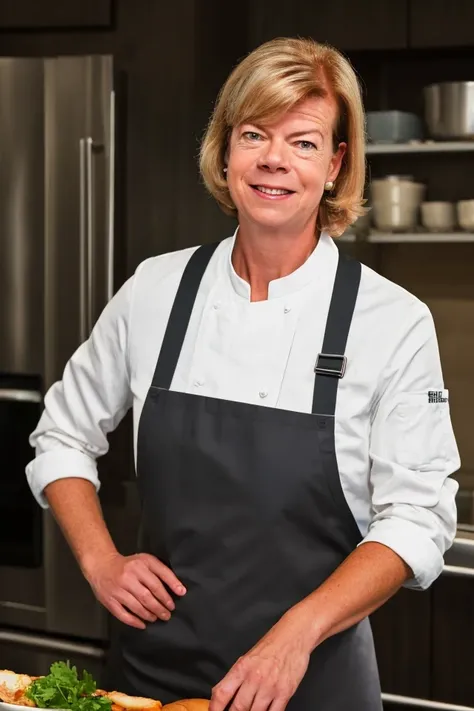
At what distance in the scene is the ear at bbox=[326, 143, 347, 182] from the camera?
1.45 m

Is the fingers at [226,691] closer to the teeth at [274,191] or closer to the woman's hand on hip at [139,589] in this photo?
the woman's hand on hip at [139,589]

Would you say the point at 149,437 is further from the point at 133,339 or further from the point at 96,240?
the point at 96,240

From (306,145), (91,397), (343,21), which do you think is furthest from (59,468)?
(343,21)

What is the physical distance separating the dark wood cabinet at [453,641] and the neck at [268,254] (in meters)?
1.21

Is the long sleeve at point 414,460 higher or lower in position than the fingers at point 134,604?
higher

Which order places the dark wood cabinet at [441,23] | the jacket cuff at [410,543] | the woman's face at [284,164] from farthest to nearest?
the dark wood cabinet at [441,23] < the woman's face at [284,164] < the jacket cuff at [410,543]

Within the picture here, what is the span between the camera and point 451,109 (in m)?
2.45

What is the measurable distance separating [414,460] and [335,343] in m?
0.19

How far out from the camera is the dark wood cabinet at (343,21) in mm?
2453

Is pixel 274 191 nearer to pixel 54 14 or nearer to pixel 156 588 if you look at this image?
pixel 156 588

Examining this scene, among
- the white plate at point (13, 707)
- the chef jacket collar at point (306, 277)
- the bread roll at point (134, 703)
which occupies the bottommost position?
the bread roll at point (134, 703)

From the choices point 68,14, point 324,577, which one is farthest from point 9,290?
point 324,577

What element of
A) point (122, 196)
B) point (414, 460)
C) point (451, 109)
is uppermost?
point (451, 109)

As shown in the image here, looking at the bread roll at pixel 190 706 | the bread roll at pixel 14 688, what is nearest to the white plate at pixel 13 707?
the bread roll at pixel 14 688
